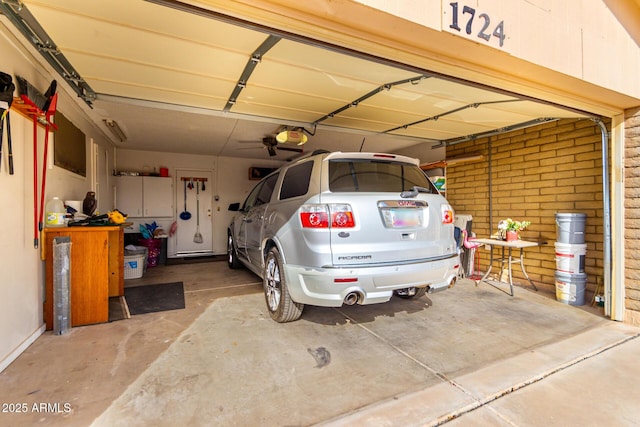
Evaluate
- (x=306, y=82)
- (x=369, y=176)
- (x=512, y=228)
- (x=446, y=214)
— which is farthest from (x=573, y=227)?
(x=306, y=82)

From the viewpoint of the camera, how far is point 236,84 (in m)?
3.13

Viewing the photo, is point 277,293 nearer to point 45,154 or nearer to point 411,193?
point 411,193

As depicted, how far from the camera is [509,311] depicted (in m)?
3.42

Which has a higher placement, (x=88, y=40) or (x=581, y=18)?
(x=581, y=18)

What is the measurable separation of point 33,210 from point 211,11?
2.45 m

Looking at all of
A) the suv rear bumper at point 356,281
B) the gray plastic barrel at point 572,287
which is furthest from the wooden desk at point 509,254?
the suv rear bumper at point 356,281

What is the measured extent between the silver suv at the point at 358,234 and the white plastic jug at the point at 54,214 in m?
2.14

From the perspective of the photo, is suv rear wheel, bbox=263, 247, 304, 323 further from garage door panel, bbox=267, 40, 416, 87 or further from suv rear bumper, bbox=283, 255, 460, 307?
garage door panel, bbox=267, 40, 416, 87

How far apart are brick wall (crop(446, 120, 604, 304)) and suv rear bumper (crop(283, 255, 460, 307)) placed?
2.71m

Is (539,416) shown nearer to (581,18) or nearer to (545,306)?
(545,306)

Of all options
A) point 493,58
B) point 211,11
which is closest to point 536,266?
point 493,58

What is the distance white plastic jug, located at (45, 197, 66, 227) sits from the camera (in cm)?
286

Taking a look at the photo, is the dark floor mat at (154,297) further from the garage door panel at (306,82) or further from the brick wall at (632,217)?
the brick wall at (632,217)

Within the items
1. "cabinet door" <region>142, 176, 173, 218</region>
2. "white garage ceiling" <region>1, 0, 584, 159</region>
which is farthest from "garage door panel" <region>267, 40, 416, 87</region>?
"cabinet door" <region>142, 176, 173, 218</region>
